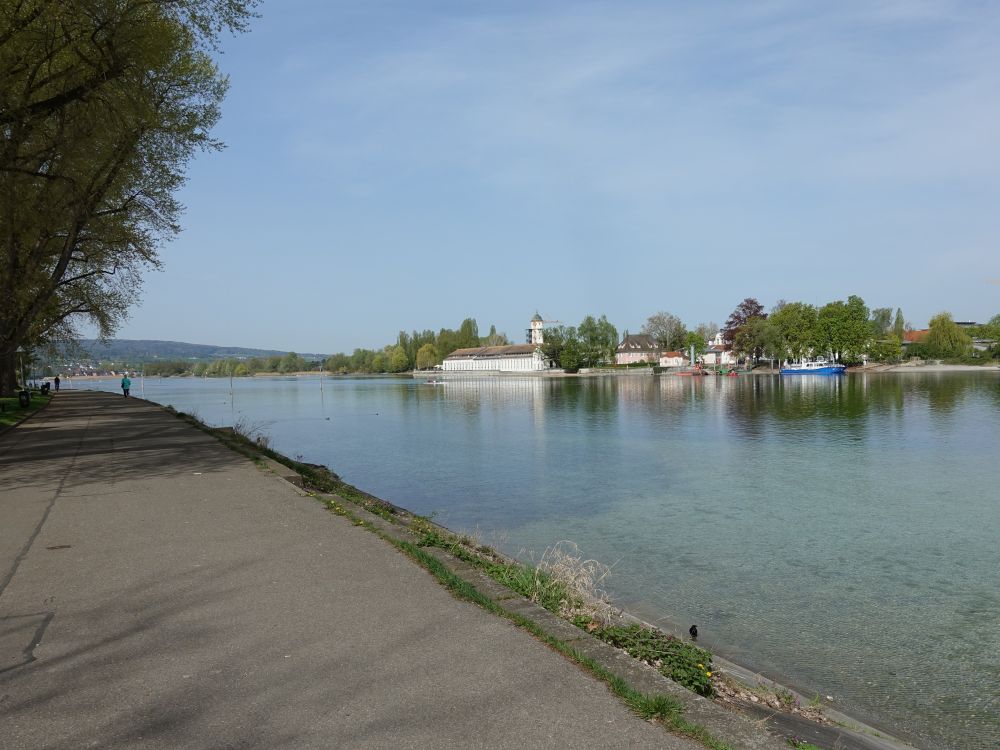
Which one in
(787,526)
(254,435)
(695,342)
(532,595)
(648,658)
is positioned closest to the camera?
(648,658)

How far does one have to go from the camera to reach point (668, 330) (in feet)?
573

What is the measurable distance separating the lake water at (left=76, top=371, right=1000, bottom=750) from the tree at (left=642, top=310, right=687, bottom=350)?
135923mm

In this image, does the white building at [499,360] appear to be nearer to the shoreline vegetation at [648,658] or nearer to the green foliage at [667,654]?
the shoreline vegetation at [648,658]

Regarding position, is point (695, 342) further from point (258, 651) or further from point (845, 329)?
point (258, 651)

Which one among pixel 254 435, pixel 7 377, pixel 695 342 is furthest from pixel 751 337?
pixel 7 377

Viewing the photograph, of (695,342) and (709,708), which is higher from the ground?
(695,342)

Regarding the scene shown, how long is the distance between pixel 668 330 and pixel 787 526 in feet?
538

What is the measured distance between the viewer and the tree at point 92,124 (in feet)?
47.4

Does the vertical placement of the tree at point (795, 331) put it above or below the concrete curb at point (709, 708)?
above

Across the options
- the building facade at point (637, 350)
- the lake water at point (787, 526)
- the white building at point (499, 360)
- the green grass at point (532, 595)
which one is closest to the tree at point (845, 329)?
the building facade at point (637, 350)

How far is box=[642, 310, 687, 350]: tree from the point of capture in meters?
172

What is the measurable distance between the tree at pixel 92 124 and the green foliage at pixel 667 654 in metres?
15.0

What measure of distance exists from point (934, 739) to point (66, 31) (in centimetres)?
1774

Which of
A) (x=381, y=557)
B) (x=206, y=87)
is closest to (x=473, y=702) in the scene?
(x=381, y=557)
